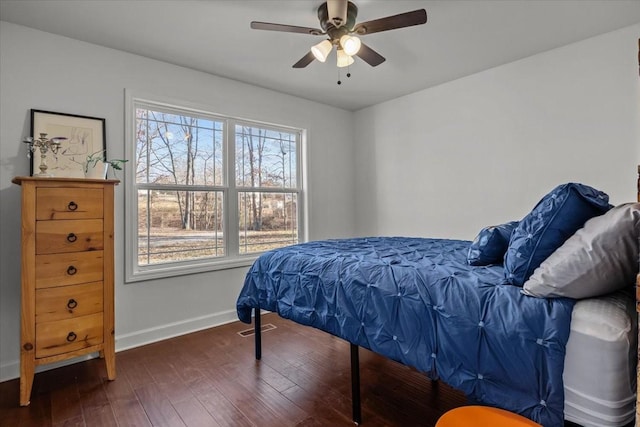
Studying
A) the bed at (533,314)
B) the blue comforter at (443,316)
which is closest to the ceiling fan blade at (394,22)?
the bed at (533,314)

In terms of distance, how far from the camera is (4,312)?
246 cm

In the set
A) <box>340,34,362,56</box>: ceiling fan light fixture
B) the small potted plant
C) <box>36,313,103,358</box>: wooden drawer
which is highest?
<box>340,34,362,56</box>: ceiling fan light fixture

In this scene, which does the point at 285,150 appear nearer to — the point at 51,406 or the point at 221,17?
the point at 221,17

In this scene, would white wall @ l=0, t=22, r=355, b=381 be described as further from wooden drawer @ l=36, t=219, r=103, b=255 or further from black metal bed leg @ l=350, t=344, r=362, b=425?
black metal bed leg @ l=350, t=344, r=362, b=425

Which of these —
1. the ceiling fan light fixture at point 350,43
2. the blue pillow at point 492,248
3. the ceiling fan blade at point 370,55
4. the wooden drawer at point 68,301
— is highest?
the ceiling fan blade at point 370,55

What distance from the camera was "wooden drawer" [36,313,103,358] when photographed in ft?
7.05

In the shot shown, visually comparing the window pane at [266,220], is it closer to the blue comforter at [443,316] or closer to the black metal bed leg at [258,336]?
the black metal bed leg at [258,336]

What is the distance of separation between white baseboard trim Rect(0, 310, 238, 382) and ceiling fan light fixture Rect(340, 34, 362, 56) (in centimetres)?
281

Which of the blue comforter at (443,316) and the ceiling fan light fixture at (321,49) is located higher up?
the ceiling fan light fixture at (321,49)

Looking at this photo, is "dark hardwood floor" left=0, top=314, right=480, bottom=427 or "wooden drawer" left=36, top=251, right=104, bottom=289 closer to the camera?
"dark hardwood floor" left=0, top=314, right=480, bottom=427

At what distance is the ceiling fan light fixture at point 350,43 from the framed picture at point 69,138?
2140 mm

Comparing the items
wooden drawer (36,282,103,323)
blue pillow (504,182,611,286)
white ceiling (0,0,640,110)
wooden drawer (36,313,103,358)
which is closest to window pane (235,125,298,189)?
white ceiling (0,0,640,110)

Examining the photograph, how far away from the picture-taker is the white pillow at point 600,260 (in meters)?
1.15

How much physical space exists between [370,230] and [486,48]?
2.59m
